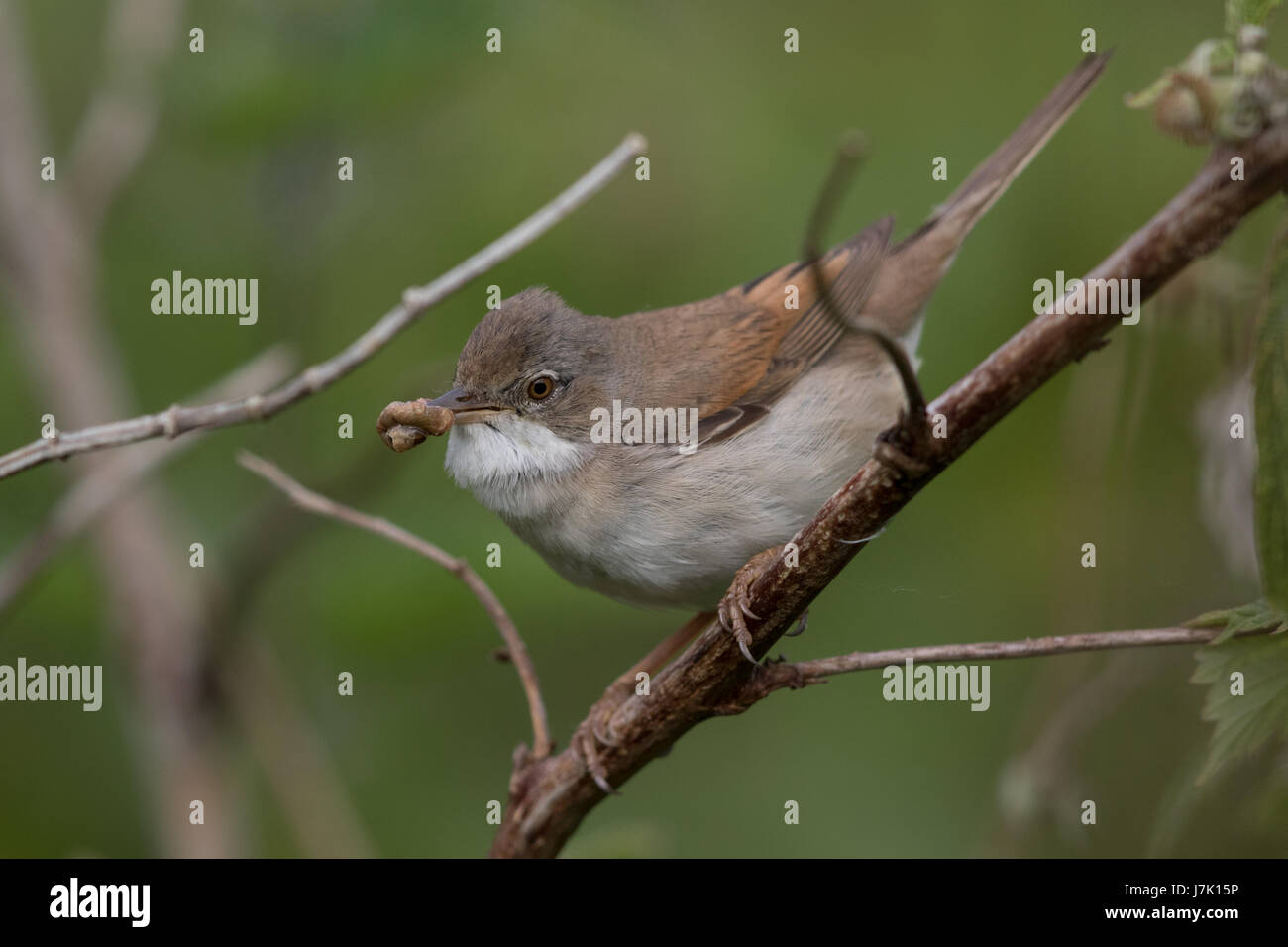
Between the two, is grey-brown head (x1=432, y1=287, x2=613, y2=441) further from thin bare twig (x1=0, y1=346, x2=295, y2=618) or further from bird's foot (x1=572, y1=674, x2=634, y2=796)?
bird's foot (x1=572, y1=674, x2=634, y2=796)

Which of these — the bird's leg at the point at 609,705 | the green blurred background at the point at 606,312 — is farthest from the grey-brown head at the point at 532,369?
the bird's leg at the point at 609,705

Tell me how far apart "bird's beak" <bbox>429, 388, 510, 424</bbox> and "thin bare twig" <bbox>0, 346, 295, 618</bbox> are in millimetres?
477

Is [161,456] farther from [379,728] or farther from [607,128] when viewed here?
[607,128]

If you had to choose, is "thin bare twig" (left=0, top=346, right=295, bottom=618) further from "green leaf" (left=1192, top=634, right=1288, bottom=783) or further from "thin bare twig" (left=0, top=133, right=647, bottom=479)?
"green leaf" (left=1192, top=634, right=1288, bottom=783)

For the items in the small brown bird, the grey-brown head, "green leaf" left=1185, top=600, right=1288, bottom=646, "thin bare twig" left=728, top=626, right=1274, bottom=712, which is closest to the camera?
"green leaf" left=1185, top=600, right=1288, bottom=646

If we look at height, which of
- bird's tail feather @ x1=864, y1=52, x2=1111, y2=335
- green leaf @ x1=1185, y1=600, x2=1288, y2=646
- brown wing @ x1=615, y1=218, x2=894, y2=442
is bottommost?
green leaf @ x1=1185, y1=600, x2=1288, y2=646

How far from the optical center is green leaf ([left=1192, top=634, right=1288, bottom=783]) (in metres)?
1.96

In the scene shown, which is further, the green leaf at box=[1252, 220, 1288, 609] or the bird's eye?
the bird's eye

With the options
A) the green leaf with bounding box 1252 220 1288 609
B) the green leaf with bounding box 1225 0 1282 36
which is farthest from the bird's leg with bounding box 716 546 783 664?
the green leaf with bounding box 1225 0 1282 36

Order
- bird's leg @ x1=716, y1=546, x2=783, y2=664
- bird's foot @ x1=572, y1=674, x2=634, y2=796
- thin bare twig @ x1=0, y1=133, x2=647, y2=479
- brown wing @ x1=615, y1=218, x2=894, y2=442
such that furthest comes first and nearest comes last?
1. brown wing @ x1=615, y1=218, x2=894, y2=442
2. bird's foot @ x1=572, y1=674, x2=634, y2=796
3. bird's leg @ x1=716, y1=546, x2=783, y2=664
4. thin bare twig @ x1=0, y1=133, x2=647, y2=479

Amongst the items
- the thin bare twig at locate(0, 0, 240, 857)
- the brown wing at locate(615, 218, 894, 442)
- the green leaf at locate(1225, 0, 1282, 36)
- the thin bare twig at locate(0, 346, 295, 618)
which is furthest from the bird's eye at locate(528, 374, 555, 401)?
the green leaf at locate(1225, 0, 1282, 36)

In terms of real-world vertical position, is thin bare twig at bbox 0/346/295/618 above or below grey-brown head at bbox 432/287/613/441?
below

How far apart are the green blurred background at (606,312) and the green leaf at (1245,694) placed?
1.69 m

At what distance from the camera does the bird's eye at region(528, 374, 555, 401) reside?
3.90 meters
